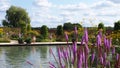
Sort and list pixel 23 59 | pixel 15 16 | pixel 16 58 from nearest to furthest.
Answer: pixel 23 59
pixel 16 58
pixel 15 16

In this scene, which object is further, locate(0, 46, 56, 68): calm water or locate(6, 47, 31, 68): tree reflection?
locate(6, 47, 31, 68): tree reflection

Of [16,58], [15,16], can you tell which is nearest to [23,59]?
[16,58]

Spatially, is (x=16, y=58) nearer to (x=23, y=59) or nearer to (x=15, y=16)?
(x=23, y=59)

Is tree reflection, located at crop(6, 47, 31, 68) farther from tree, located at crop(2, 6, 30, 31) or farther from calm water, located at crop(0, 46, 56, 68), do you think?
tree, located at crop(2, 6, 30, 31)

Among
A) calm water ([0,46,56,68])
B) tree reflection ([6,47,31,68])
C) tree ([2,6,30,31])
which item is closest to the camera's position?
calm water ([0,46,56,68])

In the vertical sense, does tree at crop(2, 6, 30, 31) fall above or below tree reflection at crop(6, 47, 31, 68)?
above

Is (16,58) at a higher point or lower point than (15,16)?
lower

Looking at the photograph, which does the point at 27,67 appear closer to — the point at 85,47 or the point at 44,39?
the point at 85,47

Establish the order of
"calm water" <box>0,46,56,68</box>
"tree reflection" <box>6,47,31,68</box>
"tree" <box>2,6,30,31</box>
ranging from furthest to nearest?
"tree" <box>2,6,30,31</box>
"tree reflection" <box>6,47,31,68</box>
"calm water" <box>0,46,56,68</box>

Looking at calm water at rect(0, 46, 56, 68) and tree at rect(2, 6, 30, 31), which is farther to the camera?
tree at rect(2, 6, 30, 31)

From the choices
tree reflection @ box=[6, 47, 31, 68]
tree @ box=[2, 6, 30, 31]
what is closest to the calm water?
tree reflection @ box=[6, 47, 31, 68]

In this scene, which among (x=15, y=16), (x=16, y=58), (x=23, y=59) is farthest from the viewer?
(x=15, y=16)

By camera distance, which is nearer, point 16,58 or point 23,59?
point 23,59

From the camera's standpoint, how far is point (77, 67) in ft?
6.49
